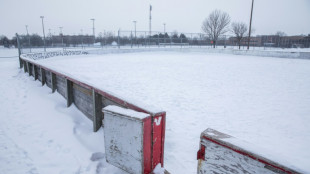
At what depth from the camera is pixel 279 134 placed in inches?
154

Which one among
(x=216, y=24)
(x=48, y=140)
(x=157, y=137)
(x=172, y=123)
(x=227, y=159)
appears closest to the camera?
(x=227, y=159)

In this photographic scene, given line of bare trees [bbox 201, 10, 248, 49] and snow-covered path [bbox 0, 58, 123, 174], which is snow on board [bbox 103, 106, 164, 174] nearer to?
snow-covered path [bbox 0, 58, 123, 174]

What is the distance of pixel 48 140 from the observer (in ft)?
11.8

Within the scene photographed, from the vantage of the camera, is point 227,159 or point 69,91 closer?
point 227,159

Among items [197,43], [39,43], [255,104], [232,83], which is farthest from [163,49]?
[255,104]

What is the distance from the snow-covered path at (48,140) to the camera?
2.83m

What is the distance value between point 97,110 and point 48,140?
1053mm

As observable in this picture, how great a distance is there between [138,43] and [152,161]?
29.2 metres

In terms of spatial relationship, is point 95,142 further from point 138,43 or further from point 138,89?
point 138,43

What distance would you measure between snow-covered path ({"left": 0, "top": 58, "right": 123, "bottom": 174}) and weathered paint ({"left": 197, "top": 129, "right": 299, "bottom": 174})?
62.3 inches

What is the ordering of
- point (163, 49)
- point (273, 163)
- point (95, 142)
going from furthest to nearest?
point (163, 49) → point (95, 142) → point (273, 163)

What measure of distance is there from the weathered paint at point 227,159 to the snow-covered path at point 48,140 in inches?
62.3

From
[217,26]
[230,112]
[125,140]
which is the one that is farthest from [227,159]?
[217,26]

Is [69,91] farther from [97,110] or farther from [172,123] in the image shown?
[172,123]
